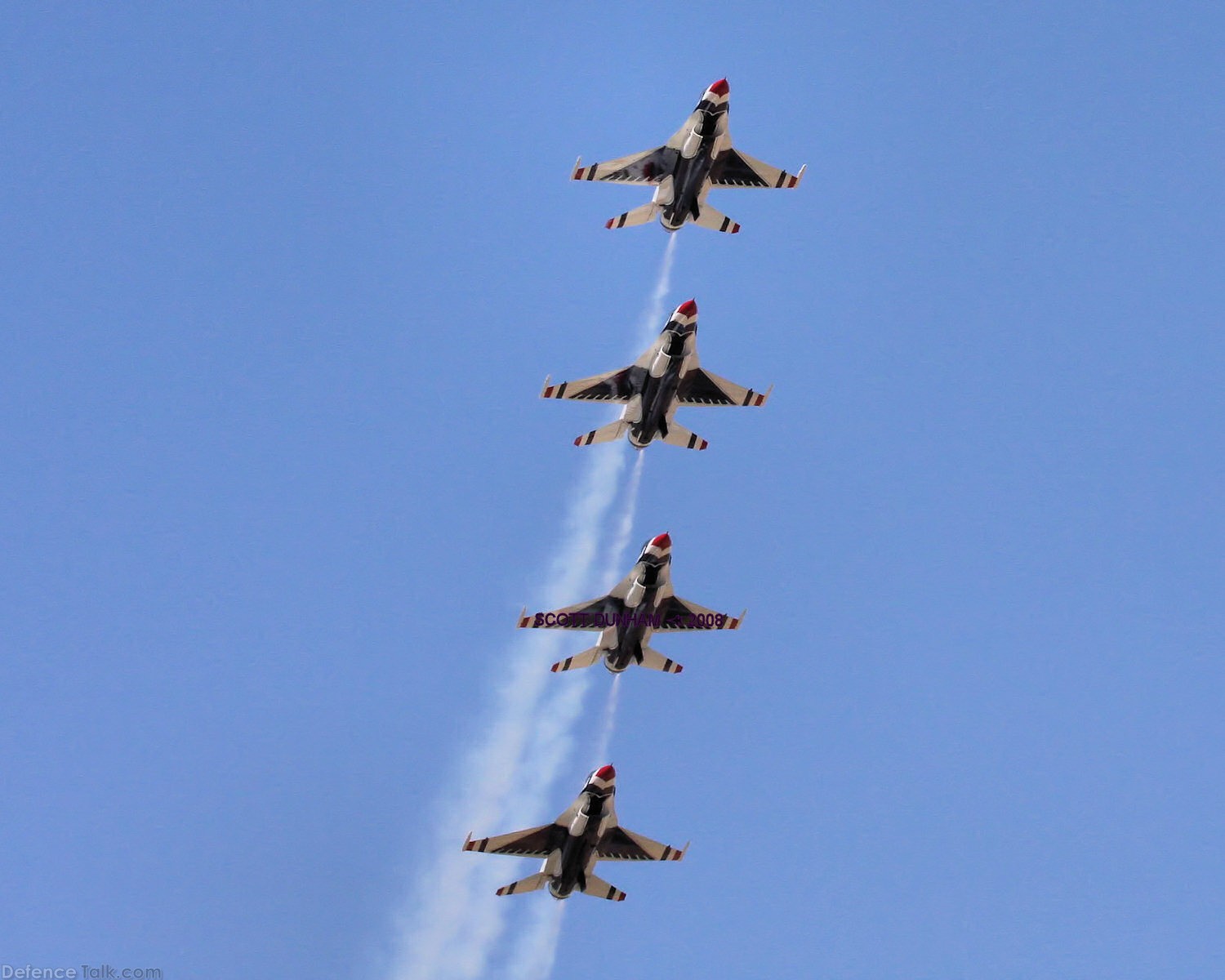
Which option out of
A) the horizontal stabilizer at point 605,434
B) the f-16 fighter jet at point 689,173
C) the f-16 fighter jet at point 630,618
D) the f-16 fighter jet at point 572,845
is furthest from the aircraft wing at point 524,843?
the f-16 fighter jet at point 689,173

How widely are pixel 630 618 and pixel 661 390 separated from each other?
1142 centimetres

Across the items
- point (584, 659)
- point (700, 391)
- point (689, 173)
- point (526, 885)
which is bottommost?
point (526, 885)

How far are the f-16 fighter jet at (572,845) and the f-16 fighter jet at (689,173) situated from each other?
26.4 m

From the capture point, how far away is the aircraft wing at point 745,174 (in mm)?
93250

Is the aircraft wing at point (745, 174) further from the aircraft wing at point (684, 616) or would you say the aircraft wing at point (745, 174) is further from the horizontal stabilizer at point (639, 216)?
the aircraft wing at point (684, 616)

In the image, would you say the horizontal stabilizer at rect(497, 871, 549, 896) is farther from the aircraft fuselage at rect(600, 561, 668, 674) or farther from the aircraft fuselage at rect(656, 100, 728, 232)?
the aircraft fuselage at rect(656, 100, 728, 232)

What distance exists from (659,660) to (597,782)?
9581 millimetres

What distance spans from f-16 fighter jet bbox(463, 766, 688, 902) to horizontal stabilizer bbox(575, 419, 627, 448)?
1570 centimetres

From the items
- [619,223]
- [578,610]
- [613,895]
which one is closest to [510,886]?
[613,895]

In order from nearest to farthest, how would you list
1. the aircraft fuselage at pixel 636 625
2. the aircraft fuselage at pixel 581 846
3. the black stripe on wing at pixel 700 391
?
the aircraft fuselage at pixel 581 846
the aircraft fuselage at pixel 636 625
the black stripe on wing at pixel 700 391

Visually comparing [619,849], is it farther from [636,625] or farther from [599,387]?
[599,387]

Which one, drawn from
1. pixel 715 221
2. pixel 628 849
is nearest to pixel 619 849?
pixel 628 849

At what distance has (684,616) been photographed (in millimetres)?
96625

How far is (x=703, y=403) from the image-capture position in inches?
3762
